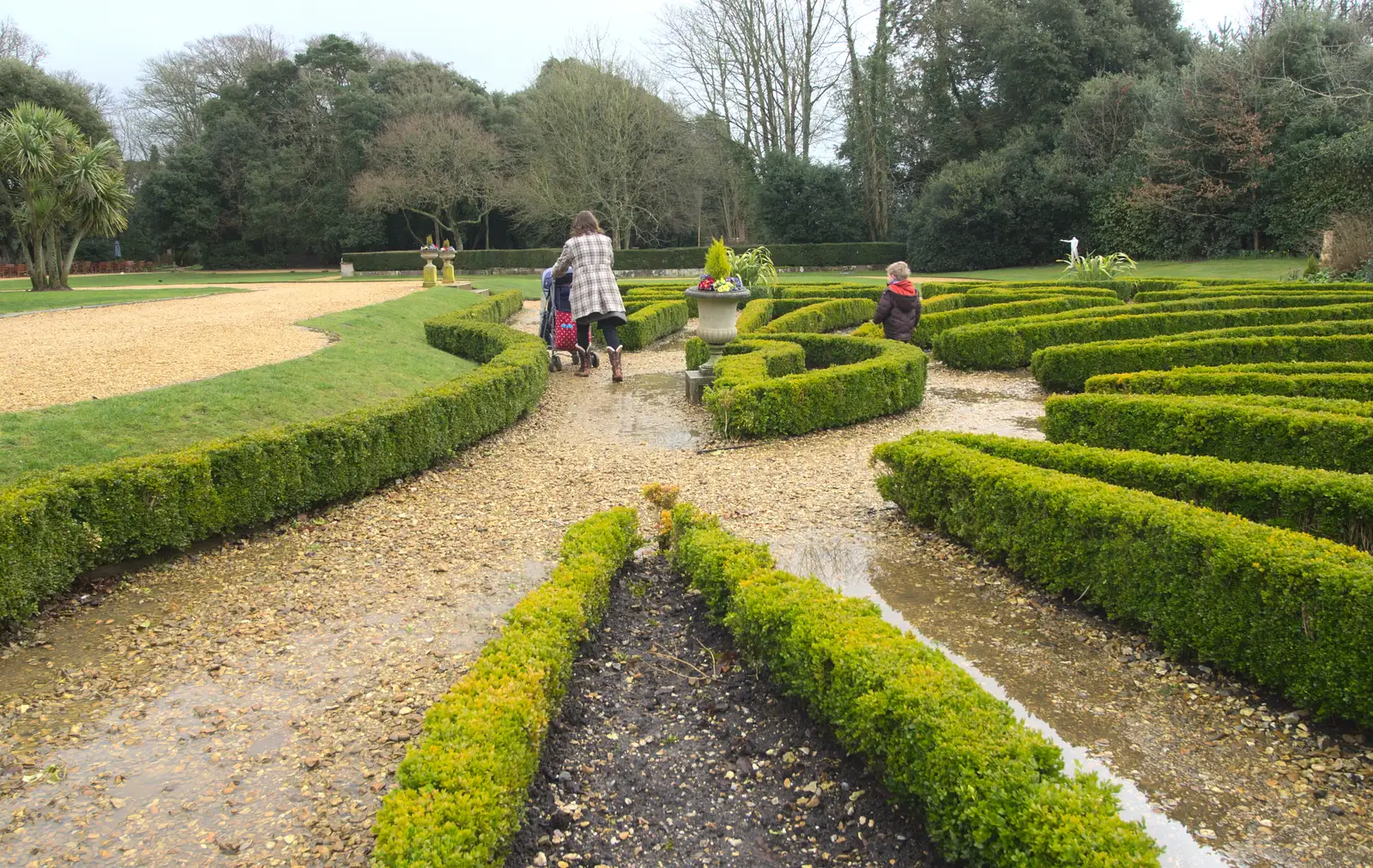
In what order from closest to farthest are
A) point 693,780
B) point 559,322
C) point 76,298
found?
point 693,780 < point 559,322 < point 76,298

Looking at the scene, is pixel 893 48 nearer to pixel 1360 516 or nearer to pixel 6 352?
pixel 6 352

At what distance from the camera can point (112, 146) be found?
75.4 feet

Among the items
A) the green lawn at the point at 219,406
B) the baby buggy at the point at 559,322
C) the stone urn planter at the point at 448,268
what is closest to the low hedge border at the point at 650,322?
the baby buggy at the point at 559,322

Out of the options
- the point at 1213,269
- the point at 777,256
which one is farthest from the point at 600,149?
the point at 1213,269

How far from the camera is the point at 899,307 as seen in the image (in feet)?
36.2

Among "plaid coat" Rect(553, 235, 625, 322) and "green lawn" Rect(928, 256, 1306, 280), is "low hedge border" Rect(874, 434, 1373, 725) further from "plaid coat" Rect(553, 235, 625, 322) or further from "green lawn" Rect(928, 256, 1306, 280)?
"green lawn" Rect(928, 256, 1306, 280)

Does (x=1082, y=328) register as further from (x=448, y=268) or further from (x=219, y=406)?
(x=448, y=268)

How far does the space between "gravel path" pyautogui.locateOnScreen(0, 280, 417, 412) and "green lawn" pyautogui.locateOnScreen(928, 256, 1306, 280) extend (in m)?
19.0

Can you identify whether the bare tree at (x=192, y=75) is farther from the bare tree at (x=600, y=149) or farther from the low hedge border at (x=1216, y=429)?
the low hedge border at (x=1216, y=429)

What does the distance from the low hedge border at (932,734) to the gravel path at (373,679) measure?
601 millimetres

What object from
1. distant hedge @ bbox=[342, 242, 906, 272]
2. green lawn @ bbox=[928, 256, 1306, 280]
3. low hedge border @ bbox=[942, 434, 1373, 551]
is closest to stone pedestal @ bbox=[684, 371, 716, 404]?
low hedge border @ bbox=[942, 434, 1373, 551]

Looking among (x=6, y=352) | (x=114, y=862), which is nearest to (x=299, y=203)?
(x=6, y=352)

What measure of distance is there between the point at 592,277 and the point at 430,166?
30.7 m

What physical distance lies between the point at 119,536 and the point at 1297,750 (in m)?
5.38
